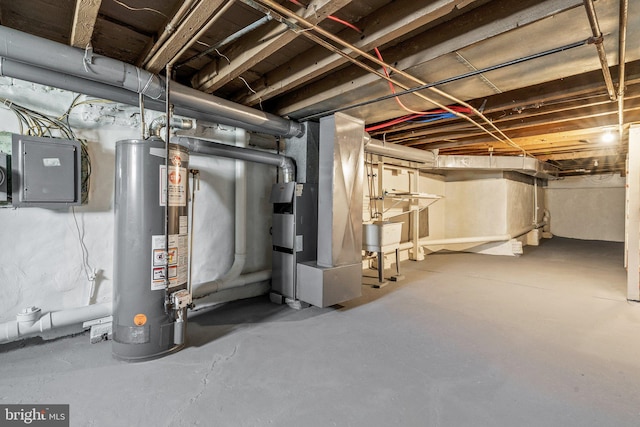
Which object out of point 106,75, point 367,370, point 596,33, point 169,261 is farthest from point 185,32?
point 367,370

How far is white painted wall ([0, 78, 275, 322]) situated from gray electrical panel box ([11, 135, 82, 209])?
0.77 ft

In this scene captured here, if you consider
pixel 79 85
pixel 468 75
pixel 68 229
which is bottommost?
pixel 68 229

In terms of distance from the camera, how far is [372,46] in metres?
1.81

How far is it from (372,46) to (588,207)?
983 cm

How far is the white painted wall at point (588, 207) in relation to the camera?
26.5 feet

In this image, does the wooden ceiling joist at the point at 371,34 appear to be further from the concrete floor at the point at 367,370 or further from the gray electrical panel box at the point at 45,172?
the concrete floor at the point at 367,370

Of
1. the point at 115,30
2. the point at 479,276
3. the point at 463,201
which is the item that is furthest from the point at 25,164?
the point at 463,201

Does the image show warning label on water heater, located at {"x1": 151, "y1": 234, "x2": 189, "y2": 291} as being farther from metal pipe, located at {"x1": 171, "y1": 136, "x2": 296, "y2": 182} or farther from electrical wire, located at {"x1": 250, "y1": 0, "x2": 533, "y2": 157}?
electrical wire, located at {"x1": 250, "y1": 0, "x2": 533, "y2": 157}

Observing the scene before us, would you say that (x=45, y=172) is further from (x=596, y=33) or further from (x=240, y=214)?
(x=596, y=33)

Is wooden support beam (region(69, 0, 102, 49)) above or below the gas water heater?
above

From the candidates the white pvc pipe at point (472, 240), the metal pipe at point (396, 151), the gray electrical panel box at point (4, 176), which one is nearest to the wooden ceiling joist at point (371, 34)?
the metal pipe at point (396, 151)

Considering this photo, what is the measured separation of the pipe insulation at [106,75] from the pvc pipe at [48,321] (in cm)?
156

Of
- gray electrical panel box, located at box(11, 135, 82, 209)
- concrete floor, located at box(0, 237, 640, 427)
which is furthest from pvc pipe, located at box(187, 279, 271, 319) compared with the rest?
gray electrical panel box, located at box(11, 135, 82, 209)

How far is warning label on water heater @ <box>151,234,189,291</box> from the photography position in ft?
6.52
